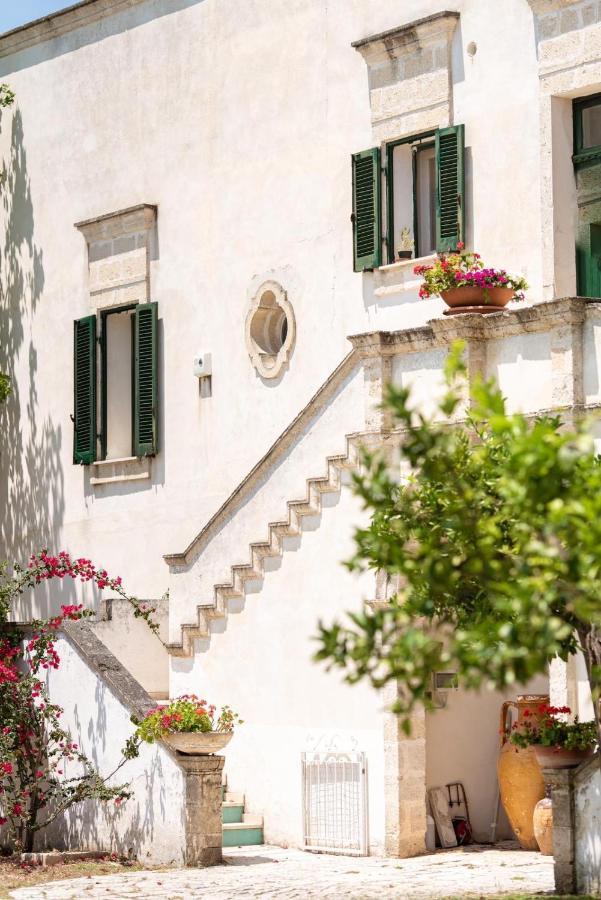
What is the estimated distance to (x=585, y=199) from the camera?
1534 cm

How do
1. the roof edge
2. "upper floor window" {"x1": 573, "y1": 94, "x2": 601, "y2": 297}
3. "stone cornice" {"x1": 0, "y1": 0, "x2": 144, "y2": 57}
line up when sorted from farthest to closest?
Result: "stone cornice" {"x1": 0, "y1": 0, "x2": 144, "y2": 57} → the roof edge → "upper floor window" {"x1": 573, "y1": 94, "x2": 601, "y2": 297}

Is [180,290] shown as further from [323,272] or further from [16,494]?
[16,494]

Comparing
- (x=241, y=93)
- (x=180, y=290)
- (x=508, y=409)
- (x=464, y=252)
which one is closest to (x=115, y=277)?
(x=180, y=290)

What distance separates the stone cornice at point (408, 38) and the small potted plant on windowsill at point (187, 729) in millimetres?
6385

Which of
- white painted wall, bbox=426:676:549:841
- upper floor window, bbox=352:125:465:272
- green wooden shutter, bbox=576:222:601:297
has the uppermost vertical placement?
upper floor window, bbox=352:125:465:272

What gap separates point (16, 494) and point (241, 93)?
5750mm

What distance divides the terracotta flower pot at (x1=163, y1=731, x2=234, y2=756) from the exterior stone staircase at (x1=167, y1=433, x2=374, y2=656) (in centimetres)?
163

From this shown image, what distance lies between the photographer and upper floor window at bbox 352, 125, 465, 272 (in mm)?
16562

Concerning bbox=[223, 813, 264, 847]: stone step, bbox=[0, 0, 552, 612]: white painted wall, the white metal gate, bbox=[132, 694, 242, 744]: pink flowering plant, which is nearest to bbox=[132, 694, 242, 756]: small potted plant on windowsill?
bbox=[132, 694, 242, 744]: pink flowering plant

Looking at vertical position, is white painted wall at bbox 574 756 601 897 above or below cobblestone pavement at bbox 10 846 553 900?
above

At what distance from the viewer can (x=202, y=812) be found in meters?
14.0

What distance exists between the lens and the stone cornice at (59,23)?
2023cm

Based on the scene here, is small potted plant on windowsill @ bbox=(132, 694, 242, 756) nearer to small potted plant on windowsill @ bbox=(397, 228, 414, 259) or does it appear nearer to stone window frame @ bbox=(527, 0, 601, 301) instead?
stone window frame @ bbox=(527, 0, 601, 301)

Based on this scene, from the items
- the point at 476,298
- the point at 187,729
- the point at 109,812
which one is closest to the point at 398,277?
the point at 476,298
